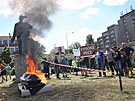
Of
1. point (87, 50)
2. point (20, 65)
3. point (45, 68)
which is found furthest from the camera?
point (87, 50)

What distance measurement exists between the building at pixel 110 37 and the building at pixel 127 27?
8.87ft

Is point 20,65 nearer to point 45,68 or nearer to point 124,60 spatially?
point 45,68

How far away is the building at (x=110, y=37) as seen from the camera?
350ft

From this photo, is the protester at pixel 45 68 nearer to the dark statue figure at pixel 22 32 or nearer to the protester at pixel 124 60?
the dark statue figure at pixel 22 32

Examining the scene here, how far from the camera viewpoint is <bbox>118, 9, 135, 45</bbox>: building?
94894 mm

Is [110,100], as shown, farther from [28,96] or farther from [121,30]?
[121,30]

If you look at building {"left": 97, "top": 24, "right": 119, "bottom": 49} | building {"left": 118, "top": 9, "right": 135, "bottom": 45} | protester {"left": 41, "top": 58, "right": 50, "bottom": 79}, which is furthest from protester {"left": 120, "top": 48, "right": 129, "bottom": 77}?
building {"left": 97, "top": 24, "right": 119, "bottom": 49}

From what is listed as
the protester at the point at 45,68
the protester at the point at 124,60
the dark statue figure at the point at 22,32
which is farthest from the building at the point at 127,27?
the dark statue figure at the point at 22,32

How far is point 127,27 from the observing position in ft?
320

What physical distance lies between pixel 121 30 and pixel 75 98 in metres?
97.5

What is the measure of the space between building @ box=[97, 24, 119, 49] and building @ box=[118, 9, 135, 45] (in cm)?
270

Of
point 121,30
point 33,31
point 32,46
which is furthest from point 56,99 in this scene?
point 121,30

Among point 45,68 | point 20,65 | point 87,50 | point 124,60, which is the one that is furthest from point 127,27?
point 20,65

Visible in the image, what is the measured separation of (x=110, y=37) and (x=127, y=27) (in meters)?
14.2
